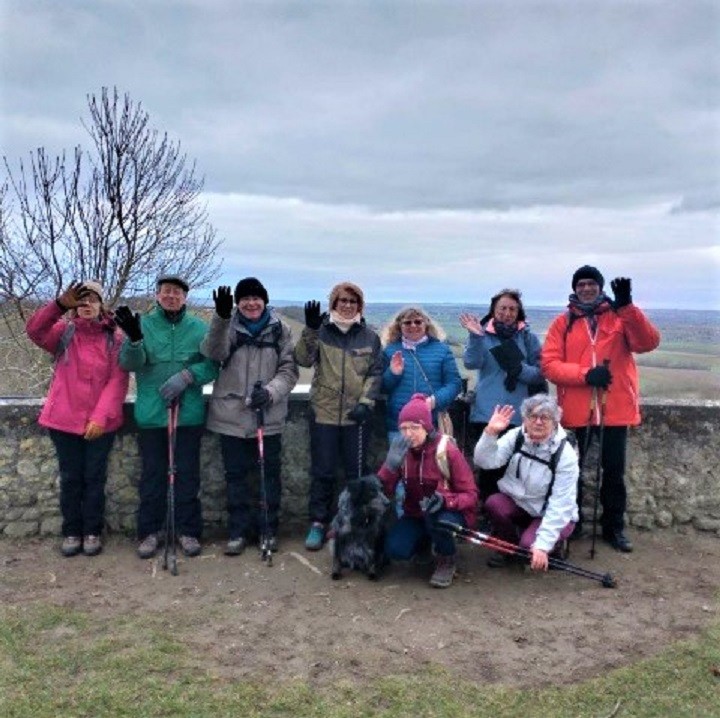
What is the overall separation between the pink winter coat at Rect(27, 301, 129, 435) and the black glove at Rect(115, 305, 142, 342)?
0.39m

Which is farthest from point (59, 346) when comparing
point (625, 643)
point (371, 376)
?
point (625, 643)

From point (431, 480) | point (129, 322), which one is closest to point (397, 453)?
point (431, 480)

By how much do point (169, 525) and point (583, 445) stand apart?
356cm

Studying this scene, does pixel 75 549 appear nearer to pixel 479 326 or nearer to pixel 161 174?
pixel 479 326

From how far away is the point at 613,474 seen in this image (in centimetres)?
591

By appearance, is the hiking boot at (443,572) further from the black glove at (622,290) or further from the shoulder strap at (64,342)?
the shoulder strap at (64,342)

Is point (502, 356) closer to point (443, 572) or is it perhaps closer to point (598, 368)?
point (598, 368)

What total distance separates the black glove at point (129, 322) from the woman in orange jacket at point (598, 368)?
3283 millimetres

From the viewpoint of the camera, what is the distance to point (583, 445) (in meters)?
6.05

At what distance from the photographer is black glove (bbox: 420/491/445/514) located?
518 cm

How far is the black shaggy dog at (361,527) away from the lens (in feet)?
17.5

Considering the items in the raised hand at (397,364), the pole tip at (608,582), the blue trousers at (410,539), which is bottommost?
the pole tip at (608,582)

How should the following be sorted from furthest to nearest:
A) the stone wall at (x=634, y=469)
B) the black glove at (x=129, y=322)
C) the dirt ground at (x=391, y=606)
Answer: the stone wall at (x=634, y=469) → the black glove at (x=129, y=322) → the dirt ground at (x=391, y=606)

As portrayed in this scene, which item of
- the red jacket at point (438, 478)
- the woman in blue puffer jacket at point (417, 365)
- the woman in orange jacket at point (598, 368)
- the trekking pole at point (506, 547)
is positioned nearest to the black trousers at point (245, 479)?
the woman in blue puffer jacket at point (417, 365)
